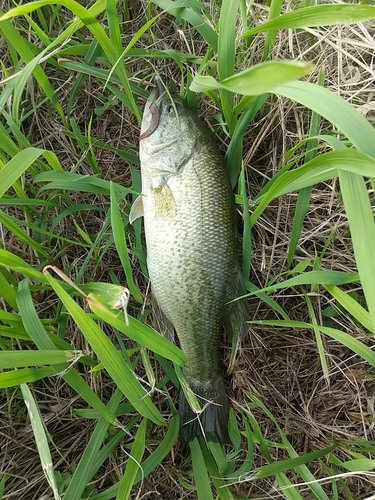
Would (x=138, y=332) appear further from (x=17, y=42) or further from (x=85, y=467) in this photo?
(x=17, y=42)

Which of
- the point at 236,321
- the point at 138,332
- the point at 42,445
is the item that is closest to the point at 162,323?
the point at 236,321

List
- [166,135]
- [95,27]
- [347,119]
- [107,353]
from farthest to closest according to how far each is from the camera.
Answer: [166,135], [95,27], [107,353], [347,119]

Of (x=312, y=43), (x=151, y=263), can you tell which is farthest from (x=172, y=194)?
(x=312, y=43)

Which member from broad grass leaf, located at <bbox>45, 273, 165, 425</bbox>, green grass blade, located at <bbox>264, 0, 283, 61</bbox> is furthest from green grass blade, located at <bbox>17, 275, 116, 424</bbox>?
green grass blade, located at <bbox>264, 0, 283, 61</bbox>

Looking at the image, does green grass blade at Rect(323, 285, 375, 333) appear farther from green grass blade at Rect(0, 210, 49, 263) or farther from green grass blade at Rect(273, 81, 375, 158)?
green grass blade at Rect(0, 210, 49, 263)

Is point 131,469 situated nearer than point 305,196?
Yes

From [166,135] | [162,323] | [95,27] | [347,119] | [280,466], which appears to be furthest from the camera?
[162,323]
